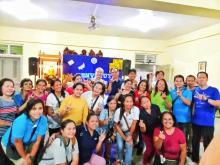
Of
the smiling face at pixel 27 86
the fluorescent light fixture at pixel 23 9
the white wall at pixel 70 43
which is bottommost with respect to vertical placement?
the smiling face at pixel 27 86

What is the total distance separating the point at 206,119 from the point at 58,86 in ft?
6.90

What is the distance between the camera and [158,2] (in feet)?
12.1

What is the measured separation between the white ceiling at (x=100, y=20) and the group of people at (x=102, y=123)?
2.03 meters

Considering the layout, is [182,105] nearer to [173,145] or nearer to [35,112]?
[173,145]

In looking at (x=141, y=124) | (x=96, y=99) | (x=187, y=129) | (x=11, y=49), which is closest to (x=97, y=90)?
(x=96, y=99)

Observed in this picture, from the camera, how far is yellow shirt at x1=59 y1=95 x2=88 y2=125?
10.6 feet

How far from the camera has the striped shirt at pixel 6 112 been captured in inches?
106

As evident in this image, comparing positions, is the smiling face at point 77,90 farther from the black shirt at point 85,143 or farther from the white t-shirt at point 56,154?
the white t-shirt at point 56,154

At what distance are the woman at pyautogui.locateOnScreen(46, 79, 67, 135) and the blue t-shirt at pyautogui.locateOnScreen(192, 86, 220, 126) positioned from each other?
1.90 metres

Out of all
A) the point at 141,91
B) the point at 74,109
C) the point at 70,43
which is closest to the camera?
the point at 74,109

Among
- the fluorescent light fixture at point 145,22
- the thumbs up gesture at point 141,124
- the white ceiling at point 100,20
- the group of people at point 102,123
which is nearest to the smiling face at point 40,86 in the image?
the group of people at point 102,123

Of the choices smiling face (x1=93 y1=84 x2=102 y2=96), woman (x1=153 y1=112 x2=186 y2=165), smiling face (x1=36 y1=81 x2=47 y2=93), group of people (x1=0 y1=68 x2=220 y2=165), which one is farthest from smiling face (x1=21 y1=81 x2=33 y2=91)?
woman (x1=153 y1=112 x2=186 y2=165)

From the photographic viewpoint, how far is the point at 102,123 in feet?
11.2

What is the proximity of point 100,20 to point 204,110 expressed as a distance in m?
3.82
